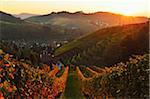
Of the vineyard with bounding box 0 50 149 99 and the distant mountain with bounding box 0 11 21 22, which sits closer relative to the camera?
the vineyard with bounding box 0 50 149 99

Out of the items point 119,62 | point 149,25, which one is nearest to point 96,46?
point 119,62

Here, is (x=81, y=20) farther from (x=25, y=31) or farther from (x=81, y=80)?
(x=81, y=80)

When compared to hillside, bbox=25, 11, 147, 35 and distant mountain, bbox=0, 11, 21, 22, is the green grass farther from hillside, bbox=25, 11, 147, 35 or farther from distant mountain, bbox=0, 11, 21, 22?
distant mountain, bbox=0, 11, 21, 22

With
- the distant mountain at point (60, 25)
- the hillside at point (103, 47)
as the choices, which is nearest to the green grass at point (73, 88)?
the hillside at point (103, 47)

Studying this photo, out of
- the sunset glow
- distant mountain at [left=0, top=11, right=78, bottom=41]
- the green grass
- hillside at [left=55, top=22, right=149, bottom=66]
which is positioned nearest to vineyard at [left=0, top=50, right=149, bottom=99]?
the green grass

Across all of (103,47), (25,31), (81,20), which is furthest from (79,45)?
(25,31)

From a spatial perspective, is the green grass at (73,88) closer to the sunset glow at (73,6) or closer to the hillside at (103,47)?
the hillside at (103,47)

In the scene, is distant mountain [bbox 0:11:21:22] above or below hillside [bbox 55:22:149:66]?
above
